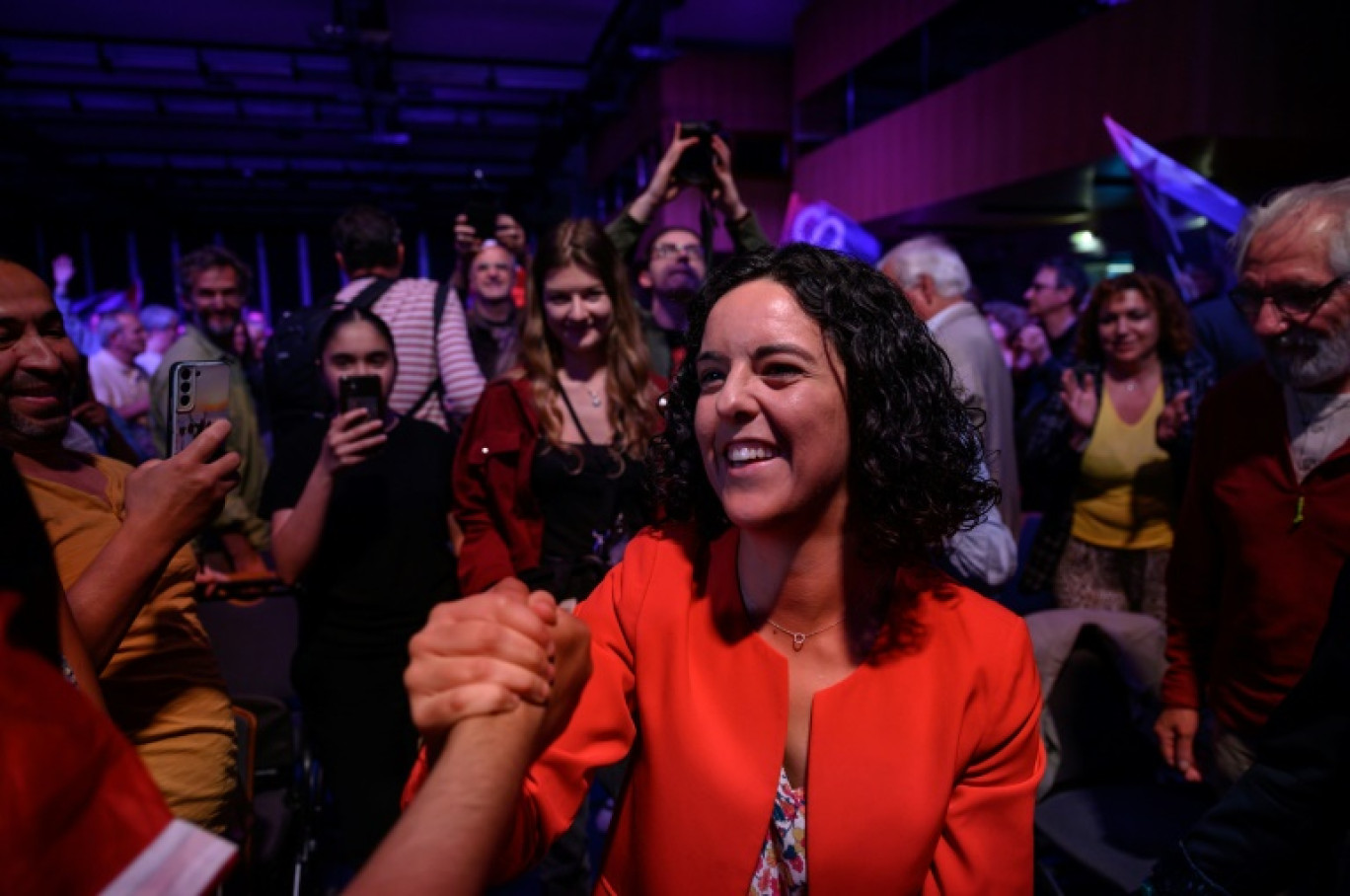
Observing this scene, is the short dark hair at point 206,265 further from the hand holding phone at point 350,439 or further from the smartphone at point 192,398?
the smartphone at point 192,398

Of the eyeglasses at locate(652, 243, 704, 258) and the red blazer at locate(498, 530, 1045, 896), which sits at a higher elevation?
the eyeglasses at locate(652, 243, 704, 258)

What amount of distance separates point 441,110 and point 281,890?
43.3 feet

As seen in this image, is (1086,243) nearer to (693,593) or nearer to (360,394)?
(360,394)

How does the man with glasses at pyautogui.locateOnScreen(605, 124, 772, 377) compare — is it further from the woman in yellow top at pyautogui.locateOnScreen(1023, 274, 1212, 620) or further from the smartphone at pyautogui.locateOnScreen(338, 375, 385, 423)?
the woman in yellow top at pyautogui.locateOnScreen(1023, 274, 1212, 620)

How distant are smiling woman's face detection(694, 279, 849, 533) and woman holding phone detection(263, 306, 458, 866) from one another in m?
Answer: 1.28

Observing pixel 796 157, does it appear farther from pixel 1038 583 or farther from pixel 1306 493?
pixel 1306 493

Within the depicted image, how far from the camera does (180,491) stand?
128 centimetres

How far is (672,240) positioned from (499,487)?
63.3 inches

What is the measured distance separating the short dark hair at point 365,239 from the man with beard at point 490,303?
412mm

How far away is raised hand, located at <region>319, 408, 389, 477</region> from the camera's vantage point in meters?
2.05

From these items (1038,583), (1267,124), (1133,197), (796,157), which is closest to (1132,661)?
(1038,583)

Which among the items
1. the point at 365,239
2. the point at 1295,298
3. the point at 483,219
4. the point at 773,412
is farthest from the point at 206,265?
the point at 1295,298

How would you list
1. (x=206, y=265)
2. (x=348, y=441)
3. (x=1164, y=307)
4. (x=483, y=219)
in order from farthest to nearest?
1. (x=483, y=219)
2. (x=206, y=265)
3. (x=1164, y=307)
4. (x=348, y=441)

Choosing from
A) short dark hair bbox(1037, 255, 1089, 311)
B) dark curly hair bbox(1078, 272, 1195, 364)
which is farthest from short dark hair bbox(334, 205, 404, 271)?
short dark hair bbox(1037, 255, 1089, 311)
